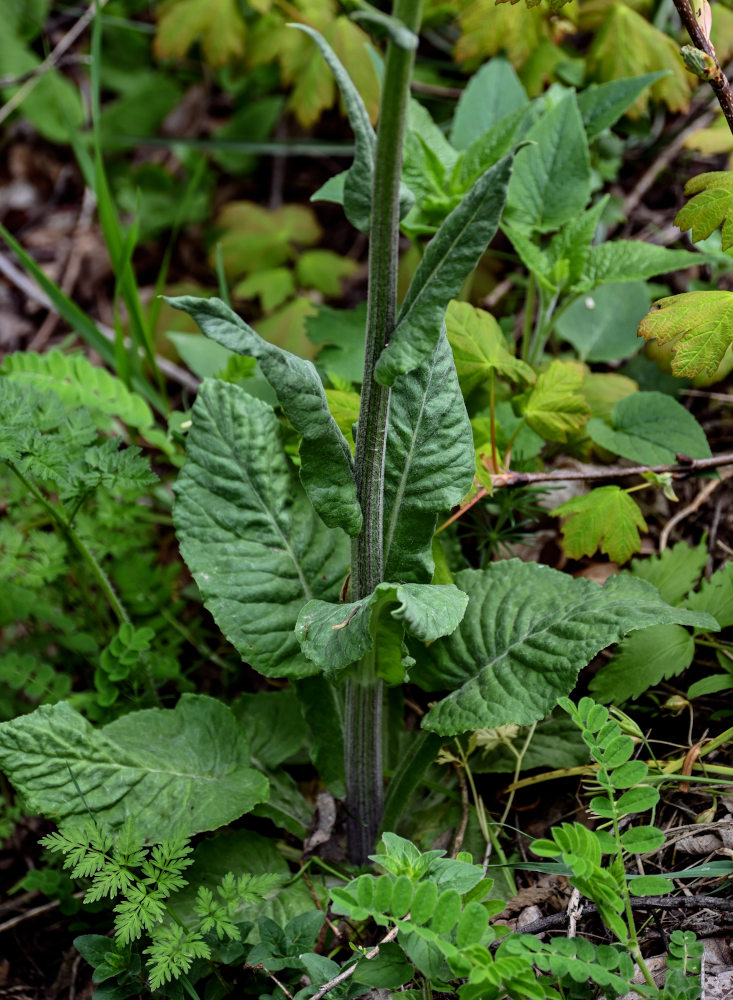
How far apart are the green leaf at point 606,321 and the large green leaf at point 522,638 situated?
0.87 meters

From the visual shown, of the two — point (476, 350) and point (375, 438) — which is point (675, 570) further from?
point (375, 438)

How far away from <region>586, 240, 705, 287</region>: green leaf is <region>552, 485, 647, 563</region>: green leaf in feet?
1.74

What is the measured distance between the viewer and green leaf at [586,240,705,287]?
76.1 inches

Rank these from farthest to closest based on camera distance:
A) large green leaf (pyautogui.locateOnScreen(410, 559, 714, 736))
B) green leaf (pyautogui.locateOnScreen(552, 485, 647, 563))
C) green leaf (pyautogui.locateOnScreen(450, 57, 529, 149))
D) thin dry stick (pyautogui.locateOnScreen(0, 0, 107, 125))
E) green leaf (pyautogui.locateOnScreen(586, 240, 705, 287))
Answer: thin dry stick (pyautogui.locateOnScreen(0, 0, 107, 125)) < green leaf (pyautogui.locateOnScreen(450, 57, 529, 149)) < green leaf (pyautogui.locateOnScreen(586, 240, 705, 287)) < green leaf (pyautogui.locateOnScreen(552, 485, 647, 563)) < large green leaf (pyautogui.locateOnScreen(410, 559, 714, 736))

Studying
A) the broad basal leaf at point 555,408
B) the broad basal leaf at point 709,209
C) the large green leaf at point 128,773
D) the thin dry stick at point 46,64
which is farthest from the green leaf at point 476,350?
the thin dry stick at point 46,64

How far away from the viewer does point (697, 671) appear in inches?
73.2

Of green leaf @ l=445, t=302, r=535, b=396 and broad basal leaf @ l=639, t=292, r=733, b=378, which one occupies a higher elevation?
broad basal leaf @ l=639, t=292, r=733, b=378

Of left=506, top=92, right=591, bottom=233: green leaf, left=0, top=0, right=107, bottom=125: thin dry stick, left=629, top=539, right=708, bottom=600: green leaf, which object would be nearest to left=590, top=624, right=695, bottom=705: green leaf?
left=629, top=539, right=708, bottom=600: green leaf

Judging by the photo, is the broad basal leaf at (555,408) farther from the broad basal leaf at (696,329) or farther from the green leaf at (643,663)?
the green leaf at (643,663)

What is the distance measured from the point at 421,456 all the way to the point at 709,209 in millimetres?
742

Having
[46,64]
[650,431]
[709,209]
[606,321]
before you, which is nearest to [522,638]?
[650,431]

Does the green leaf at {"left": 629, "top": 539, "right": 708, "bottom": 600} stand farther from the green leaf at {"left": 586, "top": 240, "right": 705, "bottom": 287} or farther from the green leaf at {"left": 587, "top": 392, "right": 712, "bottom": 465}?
the green leaf at {"left": 586, "top": 240, "right": 705, "bottom": 287}

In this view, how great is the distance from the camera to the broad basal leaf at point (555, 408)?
1.84m

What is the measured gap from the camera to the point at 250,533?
1.74 meters
